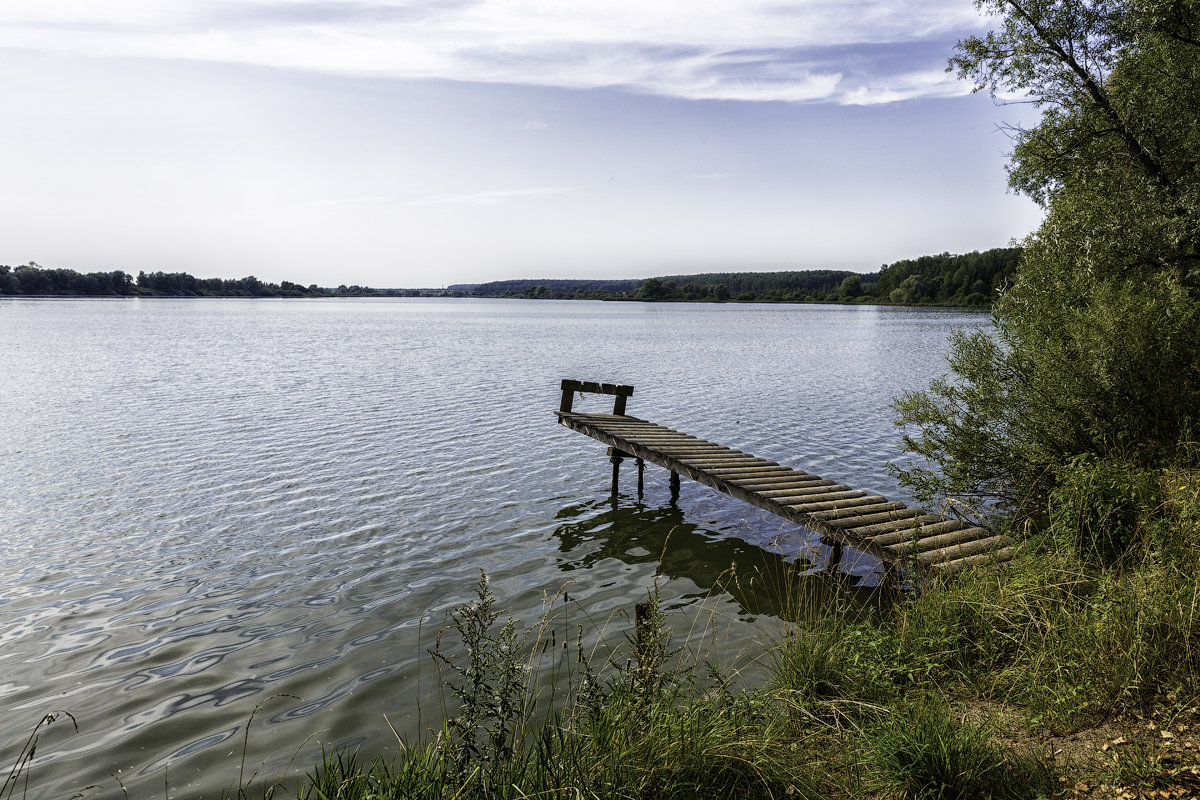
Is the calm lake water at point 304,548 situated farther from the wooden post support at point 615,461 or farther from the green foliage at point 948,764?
the green foliage at point 948,764

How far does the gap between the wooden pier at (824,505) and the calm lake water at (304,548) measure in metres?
0.81

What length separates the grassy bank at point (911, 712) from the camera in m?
3.57

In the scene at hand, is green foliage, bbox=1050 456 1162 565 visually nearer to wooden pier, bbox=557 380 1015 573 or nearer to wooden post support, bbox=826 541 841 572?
wooden pier, bbox=557 380 1015 573

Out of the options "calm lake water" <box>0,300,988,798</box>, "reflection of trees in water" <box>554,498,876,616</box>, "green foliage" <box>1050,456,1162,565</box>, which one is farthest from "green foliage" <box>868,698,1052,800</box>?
"reflection of trees in water" <box>554,498,876,616</box>

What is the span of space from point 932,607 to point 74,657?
853 centimetres

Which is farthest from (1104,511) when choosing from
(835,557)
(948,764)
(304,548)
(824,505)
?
(304,548)

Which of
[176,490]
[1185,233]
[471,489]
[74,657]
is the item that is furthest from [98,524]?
→ [1185,233]

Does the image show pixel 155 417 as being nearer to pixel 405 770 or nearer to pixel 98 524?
pixel 98 524

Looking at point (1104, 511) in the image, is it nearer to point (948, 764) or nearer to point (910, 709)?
point (910, 709)

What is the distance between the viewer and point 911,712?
4.29 m

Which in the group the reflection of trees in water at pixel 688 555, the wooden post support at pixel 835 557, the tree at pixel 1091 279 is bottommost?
the reflection of trees in water at pixel 688 555

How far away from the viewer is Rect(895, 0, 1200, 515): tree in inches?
330

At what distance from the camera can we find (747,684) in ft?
20.7

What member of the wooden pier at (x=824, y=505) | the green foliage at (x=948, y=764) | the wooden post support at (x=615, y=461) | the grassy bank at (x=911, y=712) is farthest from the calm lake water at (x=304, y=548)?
the green foliage at (x=948, y=764)
